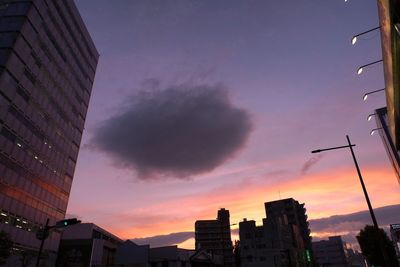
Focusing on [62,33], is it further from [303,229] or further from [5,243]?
[303,229]

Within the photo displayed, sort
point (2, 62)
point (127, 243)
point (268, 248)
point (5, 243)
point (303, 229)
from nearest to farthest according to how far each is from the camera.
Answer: point (5, 243) → point (2, 62) → point (127, 243) → point (268, 248) → point (303, 229)

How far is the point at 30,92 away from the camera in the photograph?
179ft

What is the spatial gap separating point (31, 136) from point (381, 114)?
61230 mm

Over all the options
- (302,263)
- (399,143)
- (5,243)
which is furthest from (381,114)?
(302,263)

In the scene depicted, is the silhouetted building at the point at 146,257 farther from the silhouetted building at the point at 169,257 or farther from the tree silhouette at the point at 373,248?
the tree silhouette at the point at 373,248

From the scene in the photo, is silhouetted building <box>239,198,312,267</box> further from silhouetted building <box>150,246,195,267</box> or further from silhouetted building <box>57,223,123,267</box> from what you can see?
silhouetted building <box>57,223,123,267</box>

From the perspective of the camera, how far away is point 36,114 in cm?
5622

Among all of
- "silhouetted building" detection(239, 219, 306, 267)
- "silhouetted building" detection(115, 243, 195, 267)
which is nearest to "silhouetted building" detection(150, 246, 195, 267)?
"silhouetted building" detection(115, 243, 195, 267)

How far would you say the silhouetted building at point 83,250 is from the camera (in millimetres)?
72269

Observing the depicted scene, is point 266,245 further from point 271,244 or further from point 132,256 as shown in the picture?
point 132,256

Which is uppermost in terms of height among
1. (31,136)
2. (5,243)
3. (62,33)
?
(62,33)

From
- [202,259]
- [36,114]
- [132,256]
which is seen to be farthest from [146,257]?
[36,114]

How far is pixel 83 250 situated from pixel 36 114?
36590 millimetres

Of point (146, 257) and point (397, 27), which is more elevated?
point (397, 27)
